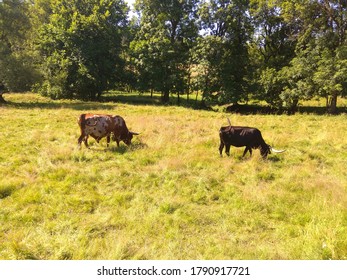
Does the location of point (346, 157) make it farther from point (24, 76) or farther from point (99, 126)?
point (24, 76)

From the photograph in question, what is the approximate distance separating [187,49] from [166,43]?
3.13m

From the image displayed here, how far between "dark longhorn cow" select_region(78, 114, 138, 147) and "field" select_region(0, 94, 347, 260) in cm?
55

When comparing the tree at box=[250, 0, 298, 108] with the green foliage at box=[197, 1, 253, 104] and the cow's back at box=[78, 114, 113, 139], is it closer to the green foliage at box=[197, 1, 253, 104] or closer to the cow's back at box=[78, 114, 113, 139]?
the green foliage at box=[197, 1, 253, 104]

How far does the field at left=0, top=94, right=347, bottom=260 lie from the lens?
4.77 meters

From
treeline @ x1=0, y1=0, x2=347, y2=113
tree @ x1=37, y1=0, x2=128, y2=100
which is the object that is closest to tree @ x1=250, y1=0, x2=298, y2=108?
treeline @ x1=0, y1=0, x2=347, y2=113

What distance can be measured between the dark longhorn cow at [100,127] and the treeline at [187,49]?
1824 cm

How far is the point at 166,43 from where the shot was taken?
29.4 metres

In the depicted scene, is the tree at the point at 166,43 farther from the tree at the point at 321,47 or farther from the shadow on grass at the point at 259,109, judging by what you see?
the tree at the point at 321,47

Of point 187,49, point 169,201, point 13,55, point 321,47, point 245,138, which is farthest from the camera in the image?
point 187,49

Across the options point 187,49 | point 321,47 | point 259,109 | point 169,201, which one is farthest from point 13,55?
point 321,47

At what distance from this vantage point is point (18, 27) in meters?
28.0

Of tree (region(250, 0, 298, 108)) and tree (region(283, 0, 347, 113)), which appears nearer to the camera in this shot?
tree (region(283, 0, 347, 113))

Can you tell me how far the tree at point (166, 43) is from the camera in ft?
97.9

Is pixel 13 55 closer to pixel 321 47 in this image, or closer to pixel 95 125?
pixel 95 125
